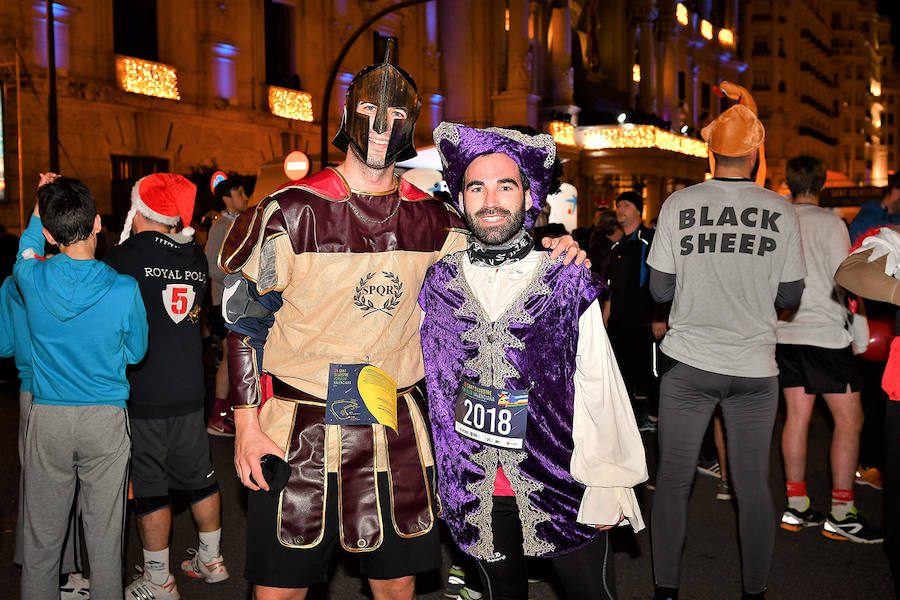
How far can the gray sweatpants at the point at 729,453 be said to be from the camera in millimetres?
4031

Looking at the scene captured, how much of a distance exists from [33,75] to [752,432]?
15.6 metres

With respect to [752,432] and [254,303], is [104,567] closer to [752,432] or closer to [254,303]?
[254,303]

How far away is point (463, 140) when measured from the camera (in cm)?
310

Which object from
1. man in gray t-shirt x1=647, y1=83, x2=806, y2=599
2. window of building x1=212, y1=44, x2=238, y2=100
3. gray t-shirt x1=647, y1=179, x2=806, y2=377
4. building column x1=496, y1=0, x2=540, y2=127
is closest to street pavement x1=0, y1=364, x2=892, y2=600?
man in gray t-shirt x1=647, y1=83, x2=806, y2=599

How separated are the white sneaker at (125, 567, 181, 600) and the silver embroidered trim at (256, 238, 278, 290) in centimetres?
240

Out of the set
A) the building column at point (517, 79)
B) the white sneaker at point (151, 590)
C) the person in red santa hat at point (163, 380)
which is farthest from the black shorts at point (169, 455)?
the building column at point (517, 79)

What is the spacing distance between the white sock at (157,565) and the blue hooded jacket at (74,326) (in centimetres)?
106

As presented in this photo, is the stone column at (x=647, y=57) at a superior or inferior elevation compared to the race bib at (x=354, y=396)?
superior

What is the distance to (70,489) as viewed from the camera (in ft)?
12.9

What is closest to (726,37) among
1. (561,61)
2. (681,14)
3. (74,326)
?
(681,14)

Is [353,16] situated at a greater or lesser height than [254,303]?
greater

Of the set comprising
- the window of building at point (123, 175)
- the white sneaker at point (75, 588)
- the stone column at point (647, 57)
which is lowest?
the white sneaker at point (75, 588)

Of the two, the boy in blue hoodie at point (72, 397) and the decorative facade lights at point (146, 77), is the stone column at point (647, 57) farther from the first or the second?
the boy in blue hoodie at point (72, 397)

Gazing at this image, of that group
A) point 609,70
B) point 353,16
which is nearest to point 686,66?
point 609,70
